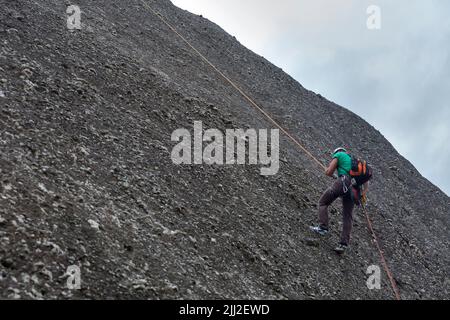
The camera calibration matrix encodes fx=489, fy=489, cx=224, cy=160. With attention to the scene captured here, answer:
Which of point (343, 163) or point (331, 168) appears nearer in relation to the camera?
point (331, 168)

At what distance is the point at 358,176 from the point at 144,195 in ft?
16.5

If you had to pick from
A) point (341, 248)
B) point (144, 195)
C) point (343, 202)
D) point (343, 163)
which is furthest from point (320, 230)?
point (144, 195)

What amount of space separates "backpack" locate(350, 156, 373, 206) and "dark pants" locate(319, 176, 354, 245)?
0.59ft

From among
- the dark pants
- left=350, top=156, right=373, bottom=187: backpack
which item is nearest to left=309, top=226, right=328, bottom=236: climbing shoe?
the dark pants

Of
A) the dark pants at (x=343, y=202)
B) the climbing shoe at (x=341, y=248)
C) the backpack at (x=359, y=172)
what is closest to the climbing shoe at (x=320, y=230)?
the dark pants at (x=343, y=202)

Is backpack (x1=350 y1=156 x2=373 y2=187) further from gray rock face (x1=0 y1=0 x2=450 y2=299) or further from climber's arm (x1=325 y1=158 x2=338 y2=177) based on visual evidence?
gray rock face (x1=0 y1=0 x2=450 y2=299)

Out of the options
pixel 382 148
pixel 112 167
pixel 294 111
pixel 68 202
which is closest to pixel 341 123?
pixel 382 148

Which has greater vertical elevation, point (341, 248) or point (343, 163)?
point (343, 163)

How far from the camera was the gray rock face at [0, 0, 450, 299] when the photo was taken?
23.4 ft

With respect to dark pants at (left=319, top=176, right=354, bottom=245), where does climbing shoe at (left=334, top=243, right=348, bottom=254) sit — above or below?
below

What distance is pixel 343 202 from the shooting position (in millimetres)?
11391

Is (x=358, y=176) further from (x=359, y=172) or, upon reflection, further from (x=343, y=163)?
(x=343, y=163)
